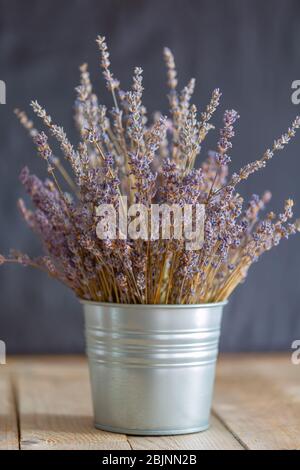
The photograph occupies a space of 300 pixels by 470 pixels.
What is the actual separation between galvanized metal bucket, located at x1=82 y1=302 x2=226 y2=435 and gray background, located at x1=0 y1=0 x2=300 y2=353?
0.78m

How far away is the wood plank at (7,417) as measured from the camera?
108 centimetres

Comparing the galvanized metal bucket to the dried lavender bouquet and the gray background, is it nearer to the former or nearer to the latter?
the dried lavender bouquet

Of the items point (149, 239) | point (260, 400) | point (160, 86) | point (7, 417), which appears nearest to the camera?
point (149, 239)

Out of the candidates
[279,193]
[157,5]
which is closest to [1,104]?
[157,5]

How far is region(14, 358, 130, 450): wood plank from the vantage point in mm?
1075

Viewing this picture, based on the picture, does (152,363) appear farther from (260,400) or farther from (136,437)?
(260,400)

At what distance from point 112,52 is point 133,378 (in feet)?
3.33

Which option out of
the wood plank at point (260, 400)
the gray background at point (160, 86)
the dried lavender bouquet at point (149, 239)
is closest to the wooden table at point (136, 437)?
the wood plank at point (260, 400)

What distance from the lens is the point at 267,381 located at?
161 centimetres

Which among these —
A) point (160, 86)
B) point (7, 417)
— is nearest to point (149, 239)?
point (7, 417)

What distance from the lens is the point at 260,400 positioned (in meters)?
1.42

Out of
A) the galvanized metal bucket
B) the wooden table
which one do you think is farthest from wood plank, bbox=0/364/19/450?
the galvanized metal bucket

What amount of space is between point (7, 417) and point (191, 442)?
0.35 meters

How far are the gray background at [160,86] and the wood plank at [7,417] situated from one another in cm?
27
